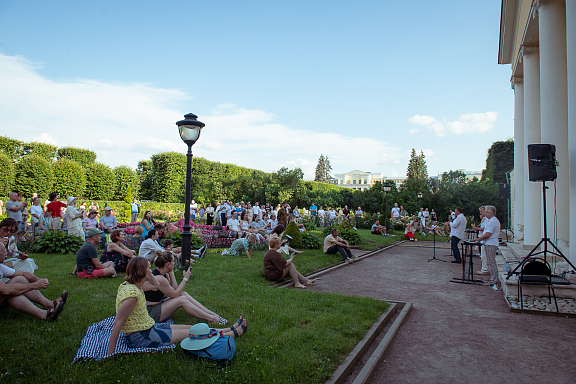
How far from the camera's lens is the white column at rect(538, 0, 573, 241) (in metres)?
7.07

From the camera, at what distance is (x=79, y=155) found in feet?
90.7

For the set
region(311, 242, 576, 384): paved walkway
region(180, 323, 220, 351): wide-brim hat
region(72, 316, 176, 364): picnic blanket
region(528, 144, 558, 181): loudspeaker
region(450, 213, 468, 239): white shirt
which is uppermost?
region(528, 144, 558, 181): loudspeaker

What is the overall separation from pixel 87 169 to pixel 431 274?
26.6 m

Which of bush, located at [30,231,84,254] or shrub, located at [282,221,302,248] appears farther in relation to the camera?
shrub, located at [282,221,302,248]

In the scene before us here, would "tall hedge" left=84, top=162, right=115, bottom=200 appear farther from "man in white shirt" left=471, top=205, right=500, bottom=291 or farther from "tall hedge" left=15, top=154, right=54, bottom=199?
"man in white shirt" left=471, top=205, right=500, bottom=291

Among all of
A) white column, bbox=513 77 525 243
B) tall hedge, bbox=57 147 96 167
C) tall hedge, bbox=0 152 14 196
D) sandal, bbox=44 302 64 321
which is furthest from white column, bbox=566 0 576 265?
tall hedge, bbox=57 147 96 167

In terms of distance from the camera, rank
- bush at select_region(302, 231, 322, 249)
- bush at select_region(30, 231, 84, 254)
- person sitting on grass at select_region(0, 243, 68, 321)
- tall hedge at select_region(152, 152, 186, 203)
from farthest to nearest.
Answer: tall hedge at select_region(152, 152, 186, 203), bush at select_region(302, 231, 322, 249), bush at select_region(30, 231, 84, 254), person sitting on grass at select_region(0, 243, 68, 321)

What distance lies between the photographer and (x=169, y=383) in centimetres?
288

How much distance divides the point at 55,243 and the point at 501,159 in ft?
138

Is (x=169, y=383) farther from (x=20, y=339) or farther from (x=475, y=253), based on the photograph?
(x=475, y=253)

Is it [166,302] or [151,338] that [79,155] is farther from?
[151,338]

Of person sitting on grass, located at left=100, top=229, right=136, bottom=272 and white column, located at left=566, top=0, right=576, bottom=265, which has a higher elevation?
white column, located at left=566, top=0, right=576, bottom=265

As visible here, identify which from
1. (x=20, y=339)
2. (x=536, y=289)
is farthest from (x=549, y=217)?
(x=20, y=339)

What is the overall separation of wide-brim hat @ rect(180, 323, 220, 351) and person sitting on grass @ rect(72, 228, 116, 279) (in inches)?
152
